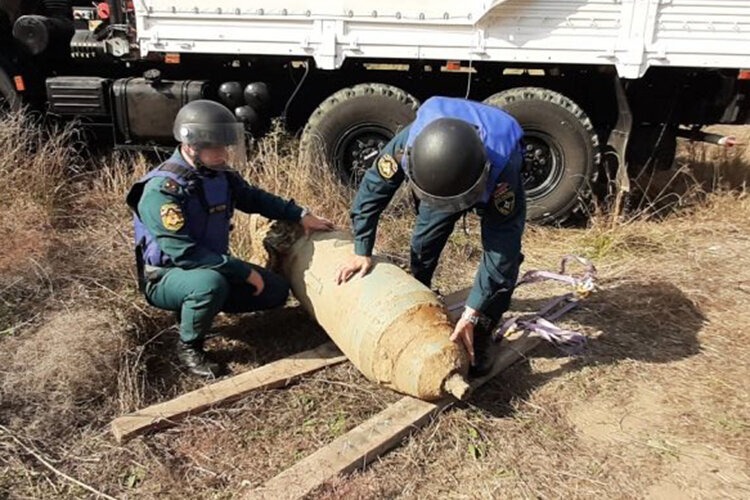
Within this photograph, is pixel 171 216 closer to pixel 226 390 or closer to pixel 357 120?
pixel 226 390

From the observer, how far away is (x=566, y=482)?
2.68 meters

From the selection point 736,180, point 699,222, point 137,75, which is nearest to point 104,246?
point 137,75

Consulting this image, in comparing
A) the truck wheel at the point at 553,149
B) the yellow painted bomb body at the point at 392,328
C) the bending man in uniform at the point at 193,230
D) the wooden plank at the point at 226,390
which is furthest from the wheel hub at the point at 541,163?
the bending man in uniform at the point at 193,230

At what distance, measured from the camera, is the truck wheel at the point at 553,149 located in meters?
5.20

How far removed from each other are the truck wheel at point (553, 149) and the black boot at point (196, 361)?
3057mm

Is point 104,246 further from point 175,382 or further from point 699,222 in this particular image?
point 699,222

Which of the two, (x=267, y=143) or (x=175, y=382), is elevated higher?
(x=267, y=143)

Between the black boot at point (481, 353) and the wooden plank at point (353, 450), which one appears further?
the black boot at point (481, 353)

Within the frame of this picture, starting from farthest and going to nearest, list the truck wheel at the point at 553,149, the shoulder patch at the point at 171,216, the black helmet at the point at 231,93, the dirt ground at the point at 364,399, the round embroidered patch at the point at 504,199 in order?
the black helmet at the point at 231,93, the truck wheel at the point at 553,149, the shoulder patch at the point at 171,216, the round embroidered patch at the point at 504,199, the dirt ground at the point at 364,399

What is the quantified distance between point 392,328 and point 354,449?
21.0 inches

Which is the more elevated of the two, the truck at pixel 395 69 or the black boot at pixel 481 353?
the truck at pixel 395 69

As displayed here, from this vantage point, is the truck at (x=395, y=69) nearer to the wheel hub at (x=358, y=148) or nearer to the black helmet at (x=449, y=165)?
the wheel hub at (x=358, y=148)

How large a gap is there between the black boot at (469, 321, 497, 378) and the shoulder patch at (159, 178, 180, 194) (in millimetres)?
1595

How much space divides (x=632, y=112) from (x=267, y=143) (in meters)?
3.08
